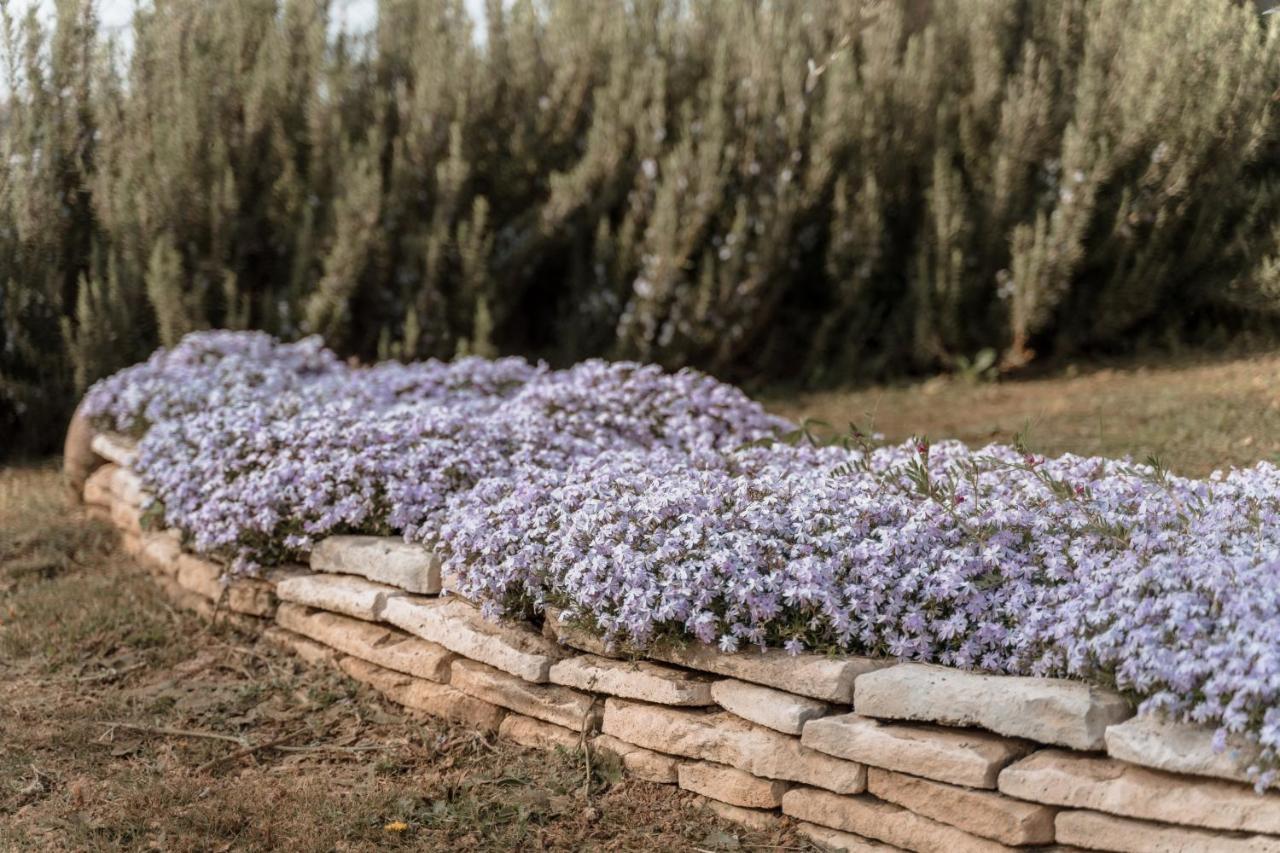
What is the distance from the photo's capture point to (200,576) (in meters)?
4.61

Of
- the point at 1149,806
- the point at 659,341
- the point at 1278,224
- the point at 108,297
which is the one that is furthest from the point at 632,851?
the point at 1278,224

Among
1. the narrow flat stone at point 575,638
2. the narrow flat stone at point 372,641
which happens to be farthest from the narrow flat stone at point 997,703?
the narrow flat stone at point 372,641

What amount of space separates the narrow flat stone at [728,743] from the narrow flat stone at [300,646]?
1.22 meters

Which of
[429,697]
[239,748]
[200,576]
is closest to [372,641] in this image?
[429,697]

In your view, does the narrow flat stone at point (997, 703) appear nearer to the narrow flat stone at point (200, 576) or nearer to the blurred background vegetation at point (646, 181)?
→ the narrow flat stone at point (200, 576)

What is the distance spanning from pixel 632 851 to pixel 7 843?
1.49 metres

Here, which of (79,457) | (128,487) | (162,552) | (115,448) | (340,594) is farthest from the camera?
(79,457)

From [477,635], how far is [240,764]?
2.41 feet

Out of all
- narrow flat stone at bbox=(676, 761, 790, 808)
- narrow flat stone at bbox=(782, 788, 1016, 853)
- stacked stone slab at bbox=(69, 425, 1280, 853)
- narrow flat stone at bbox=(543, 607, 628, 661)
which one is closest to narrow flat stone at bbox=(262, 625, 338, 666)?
stacked stone slab at bbox=(69, 425, 1280, 853)

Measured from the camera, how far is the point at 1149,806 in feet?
8.11

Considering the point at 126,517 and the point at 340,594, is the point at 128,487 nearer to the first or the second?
the point at 126,517

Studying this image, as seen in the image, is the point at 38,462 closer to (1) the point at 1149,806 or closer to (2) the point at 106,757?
(2) the point at 106,757

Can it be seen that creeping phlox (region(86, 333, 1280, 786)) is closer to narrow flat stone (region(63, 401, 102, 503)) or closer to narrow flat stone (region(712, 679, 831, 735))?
narrow flat stone (region(712, 679, 831, 735))

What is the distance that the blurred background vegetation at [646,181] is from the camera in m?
6.92
